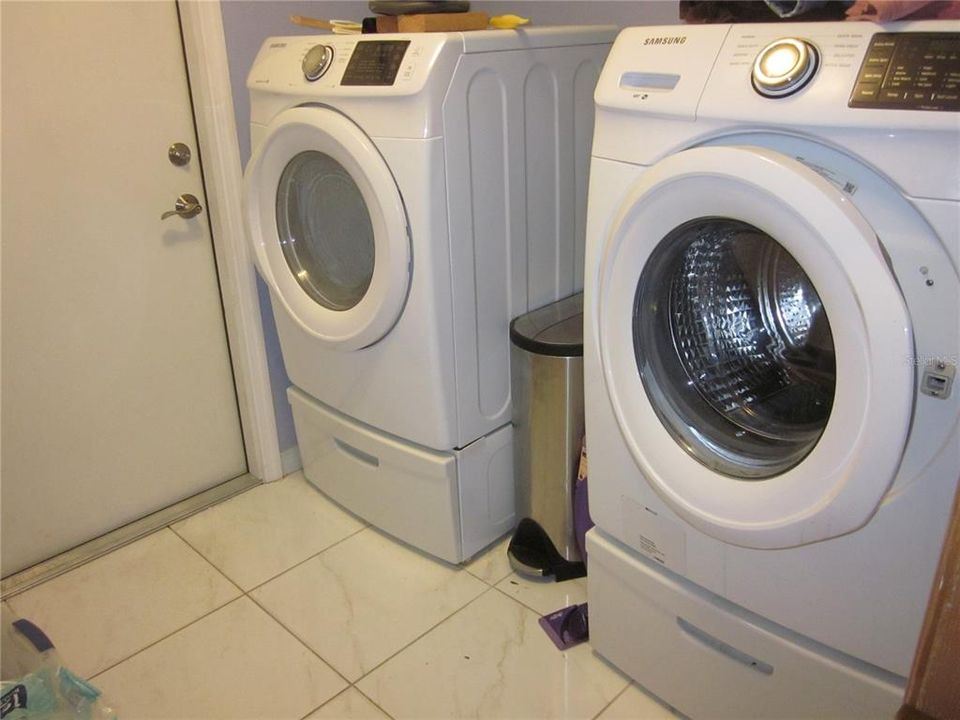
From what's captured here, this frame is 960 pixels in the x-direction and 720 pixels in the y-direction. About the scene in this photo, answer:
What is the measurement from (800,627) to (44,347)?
159cm

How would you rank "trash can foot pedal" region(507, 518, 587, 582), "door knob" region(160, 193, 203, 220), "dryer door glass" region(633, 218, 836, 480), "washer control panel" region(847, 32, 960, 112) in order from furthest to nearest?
1. "door knob" region(160, 193, 203, 220)
2. "trash can foot pedal" region(507, 518, 587, 582)
3. "dryer door glass" region(633, 218, 836, 480)
4. "washer control panel" region(847, 32, 960, 112)

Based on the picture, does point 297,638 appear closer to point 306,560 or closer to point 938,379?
point 306,560

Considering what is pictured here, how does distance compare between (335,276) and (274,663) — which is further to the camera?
(335,276)

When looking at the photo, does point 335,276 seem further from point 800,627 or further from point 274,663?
point 800,627

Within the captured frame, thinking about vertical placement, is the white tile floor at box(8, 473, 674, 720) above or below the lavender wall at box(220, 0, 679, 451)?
below

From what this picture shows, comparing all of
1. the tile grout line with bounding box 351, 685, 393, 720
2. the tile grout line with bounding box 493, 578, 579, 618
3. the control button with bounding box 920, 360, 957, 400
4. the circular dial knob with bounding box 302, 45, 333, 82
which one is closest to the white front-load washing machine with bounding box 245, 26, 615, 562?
the circular dial knob with bounding box 302, 45, 333, 82

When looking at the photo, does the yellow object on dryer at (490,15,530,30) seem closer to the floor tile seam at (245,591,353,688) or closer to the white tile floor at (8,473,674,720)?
the white tile floor at (8,473,674,720)

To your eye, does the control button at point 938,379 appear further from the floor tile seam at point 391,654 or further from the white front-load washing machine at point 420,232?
the floor tile seam at point 391,654

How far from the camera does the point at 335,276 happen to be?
1725 millimetres

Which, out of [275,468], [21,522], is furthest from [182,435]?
[21,522]

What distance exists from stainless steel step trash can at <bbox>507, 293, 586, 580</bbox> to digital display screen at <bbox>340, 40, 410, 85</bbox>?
1.79 feet

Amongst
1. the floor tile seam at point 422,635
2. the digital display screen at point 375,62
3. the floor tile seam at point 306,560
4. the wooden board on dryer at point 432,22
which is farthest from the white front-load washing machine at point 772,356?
the floor tile seam at point 306,560

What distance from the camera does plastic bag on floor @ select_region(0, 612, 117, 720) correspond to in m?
1.29

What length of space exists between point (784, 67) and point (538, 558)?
3.72 feet
